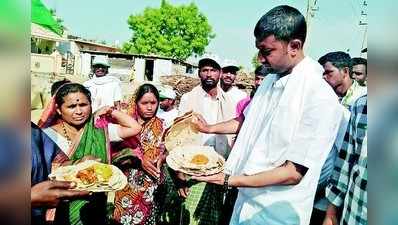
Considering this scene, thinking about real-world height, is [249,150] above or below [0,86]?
below

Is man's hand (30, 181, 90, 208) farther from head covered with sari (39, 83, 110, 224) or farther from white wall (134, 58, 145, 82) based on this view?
white wall (134, 58, 145, 82)

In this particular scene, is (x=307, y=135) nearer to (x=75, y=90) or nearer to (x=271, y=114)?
(x=271, y=114)

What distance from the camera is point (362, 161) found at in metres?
1.70

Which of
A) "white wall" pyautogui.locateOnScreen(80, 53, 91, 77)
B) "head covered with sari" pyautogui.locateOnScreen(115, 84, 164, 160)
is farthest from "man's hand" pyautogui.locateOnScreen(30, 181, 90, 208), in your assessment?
"white wall" pyautogui.locateOnScreen(80, 53, 91, 77)

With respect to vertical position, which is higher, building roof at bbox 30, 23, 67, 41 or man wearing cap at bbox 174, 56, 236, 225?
building roof at bbox 30, 23, 67, 41

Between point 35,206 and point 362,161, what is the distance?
133 centimetres

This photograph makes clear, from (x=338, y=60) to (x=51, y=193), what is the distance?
2.09 meters

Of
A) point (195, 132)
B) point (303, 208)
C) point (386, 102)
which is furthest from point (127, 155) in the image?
point (386, 102)

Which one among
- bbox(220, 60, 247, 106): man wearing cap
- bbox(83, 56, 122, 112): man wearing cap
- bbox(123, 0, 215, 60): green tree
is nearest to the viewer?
bbox(123, 0, 215, 60): green tree

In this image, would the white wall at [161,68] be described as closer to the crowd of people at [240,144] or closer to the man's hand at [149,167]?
the crowd of people at [240,144]

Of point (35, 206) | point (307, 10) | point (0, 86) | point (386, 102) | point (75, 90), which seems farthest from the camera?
point (75, 90)

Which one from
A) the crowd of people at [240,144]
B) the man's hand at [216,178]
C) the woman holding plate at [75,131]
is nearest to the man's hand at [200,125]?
the crowd of people at [240,144]

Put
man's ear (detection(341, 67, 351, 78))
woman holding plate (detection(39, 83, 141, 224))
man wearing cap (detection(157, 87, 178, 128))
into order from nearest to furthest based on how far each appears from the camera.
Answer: woman holding plate (detection(39, 83, 141, 224)) → man's ear (detection(341, 67, 351, 78)) → man wearing cap (detection(157, 87, 178, 128))

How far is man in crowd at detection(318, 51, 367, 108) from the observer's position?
314 cm
